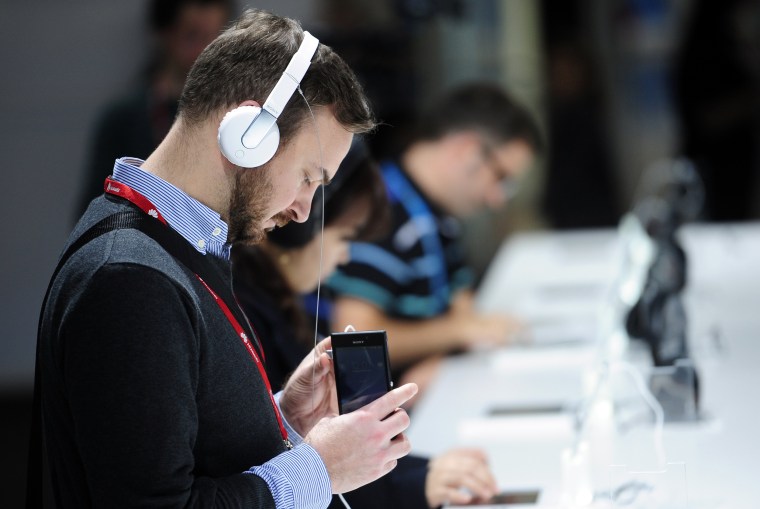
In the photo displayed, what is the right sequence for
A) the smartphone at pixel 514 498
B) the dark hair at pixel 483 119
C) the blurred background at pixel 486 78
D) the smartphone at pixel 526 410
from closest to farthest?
the smartphone at pixel 514 498 < the blurred background at pixel 486 78 < the smartphone at pixel 526 410 < the dark hair at pixel 483 119

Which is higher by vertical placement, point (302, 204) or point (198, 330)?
point (302, 204)

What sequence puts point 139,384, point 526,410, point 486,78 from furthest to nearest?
1. point 486,78
2. point 526,410
3. point 139,384

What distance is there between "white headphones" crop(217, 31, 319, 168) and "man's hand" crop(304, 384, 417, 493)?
30 cm

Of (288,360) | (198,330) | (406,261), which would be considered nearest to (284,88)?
(198,330)

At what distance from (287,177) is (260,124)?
88 millimetres

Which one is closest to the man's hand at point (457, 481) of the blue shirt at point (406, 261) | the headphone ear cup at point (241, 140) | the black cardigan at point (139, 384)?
the black cardigan at point (139, 384)

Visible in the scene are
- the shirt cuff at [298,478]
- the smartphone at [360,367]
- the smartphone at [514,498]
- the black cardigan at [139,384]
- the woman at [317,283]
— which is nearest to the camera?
the black cardigan at [139,384]

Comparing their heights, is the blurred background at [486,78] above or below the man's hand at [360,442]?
above

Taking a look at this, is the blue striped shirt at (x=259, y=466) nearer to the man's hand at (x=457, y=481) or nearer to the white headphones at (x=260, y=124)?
the white headphones at (x=260, y=124)

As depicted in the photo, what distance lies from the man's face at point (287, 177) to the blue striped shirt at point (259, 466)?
0.11 ft

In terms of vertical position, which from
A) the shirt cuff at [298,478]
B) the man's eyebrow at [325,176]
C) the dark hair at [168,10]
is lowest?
Result: the shirt cuff at [298,478]

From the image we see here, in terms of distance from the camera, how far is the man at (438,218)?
3.03 m

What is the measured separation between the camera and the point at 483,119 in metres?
3.34

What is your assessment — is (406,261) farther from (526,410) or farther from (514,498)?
(514,498)
